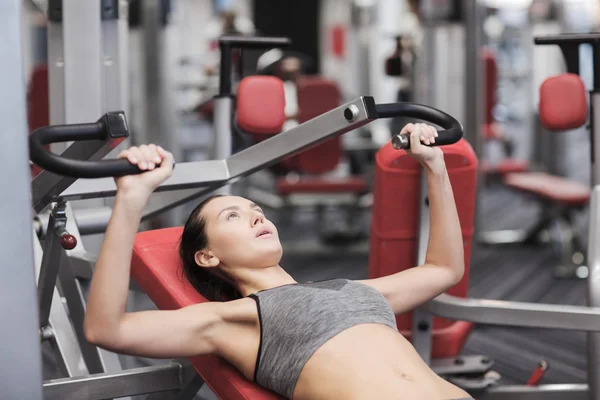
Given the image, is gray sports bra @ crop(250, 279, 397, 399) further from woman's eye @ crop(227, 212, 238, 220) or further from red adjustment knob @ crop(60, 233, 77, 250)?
red adjustment knob @ crop(60, 233, 77, 250)

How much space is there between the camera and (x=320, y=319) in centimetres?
155

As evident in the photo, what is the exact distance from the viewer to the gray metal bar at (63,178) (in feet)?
4.91

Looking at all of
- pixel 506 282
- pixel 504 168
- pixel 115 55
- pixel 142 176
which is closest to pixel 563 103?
pixel 142 176

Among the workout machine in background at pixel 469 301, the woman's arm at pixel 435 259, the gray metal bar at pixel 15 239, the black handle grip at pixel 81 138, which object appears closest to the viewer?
the gray metal bar at pixel 15 239

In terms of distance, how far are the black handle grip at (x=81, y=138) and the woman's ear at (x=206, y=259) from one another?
0.40m

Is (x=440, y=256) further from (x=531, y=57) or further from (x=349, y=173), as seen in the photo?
(x=531, y=57)

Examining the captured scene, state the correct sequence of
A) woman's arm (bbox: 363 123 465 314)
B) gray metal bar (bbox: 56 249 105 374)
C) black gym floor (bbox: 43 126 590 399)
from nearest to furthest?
woman's arm (bbox: 363 123 465 314) < gray metal bar (bbox: 56 249 105 374) < black gym floor (bbox: 43 126 590 399)

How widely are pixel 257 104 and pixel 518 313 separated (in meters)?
0.84

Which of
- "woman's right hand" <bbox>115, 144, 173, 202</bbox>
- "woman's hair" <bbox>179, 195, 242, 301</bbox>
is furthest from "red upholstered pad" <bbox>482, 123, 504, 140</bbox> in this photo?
"woman's right hand" <bbox>115, 144, 173, 202</bbox>

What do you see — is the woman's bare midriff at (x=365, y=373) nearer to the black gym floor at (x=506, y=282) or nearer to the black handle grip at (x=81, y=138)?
the black handle grip at (x=81, y=138)

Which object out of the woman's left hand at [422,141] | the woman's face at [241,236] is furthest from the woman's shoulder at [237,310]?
the woman's left hand at [422,141]

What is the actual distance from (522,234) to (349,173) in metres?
1.32

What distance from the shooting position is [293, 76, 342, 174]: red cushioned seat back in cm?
507

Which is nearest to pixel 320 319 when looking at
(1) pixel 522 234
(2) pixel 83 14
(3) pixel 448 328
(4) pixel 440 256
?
(4) pixel 440 256
